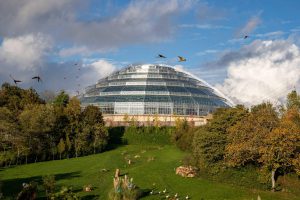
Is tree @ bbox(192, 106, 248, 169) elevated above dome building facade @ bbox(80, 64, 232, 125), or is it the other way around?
dome building facade @ bbox(80, 64, 232, 125)

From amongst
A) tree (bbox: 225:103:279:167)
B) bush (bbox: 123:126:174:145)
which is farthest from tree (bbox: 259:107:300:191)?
bush (bbox: 123:126:174:145)

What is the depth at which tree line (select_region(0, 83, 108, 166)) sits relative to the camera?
204 feet

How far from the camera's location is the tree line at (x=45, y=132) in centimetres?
6222

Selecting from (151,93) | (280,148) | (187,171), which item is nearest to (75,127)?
(187,171)

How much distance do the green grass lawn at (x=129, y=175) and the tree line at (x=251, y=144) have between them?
8.19 feet

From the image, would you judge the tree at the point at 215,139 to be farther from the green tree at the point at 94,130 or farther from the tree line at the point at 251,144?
the green tree at the point at 94,130

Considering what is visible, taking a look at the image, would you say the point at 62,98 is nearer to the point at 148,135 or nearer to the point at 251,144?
the point at 148,135

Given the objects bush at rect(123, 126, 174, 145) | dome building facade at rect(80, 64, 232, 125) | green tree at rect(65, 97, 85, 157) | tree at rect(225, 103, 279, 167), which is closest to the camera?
tree at rect(225, 103, 279, 167)

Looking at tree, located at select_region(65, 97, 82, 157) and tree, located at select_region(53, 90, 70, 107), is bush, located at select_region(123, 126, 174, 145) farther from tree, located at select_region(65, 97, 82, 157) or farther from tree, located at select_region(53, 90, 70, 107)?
tree, located at select_region(65, 97, 82, 157)

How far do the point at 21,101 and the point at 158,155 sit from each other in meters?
31.5

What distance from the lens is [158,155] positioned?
219ft

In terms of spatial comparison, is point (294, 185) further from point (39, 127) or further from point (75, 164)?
point (39, 127)

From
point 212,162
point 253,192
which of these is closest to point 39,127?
point 212,162

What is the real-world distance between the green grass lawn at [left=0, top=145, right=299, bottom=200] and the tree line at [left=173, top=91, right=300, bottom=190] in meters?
2.50
